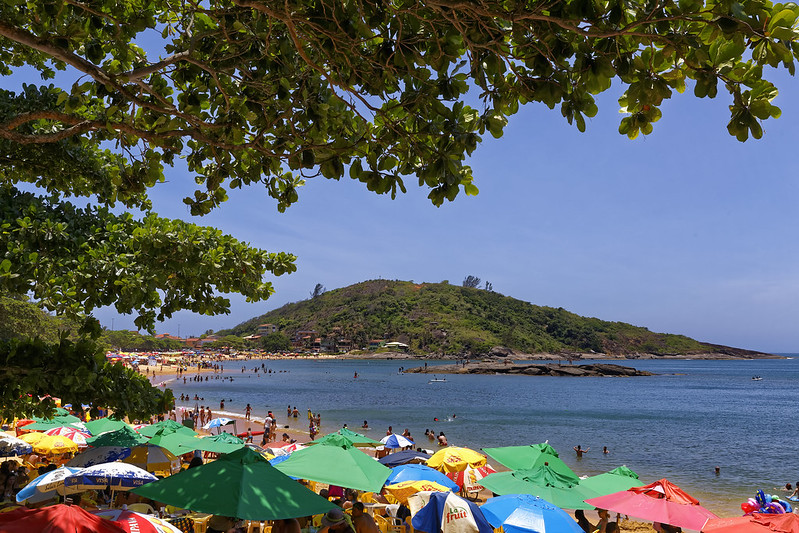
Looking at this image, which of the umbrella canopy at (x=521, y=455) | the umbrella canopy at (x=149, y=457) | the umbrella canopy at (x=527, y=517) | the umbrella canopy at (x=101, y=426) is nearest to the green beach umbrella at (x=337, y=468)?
the umbrella canopy at (x=527, y=517)

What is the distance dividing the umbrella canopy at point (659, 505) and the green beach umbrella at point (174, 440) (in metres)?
8.89

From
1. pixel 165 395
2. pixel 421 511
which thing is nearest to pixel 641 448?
pixel 421 511

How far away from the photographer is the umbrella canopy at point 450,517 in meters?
6.80

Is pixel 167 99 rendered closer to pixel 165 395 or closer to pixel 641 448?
pixel 165 395

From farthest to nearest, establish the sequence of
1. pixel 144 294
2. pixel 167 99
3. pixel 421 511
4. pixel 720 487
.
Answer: pixel 720 487, pixel 421 511, pixel 144 294, pixel 167 99

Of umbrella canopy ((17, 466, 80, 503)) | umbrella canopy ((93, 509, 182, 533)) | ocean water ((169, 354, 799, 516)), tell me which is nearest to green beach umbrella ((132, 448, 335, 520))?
umbrella canopy ((93, 509, 182, 533))

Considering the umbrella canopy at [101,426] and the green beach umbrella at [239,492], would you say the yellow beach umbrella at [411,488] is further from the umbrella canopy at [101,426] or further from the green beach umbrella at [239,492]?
the umbrella canopy at [101,426]

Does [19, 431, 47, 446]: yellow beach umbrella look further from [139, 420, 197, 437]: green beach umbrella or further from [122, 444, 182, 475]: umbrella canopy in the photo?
[122, 444, 182, 475]: umbrella canopy

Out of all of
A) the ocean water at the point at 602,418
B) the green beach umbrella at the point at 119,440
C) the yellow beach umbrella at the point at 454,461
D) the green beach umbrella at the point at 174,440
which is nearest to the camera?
the green beach umbrella at the point at 119,440

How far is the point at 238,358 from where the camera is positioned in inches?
5246

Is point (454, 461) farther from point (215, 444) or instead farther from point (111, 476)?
point (111, 476)

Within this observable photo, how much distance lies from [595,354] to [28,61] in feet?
496

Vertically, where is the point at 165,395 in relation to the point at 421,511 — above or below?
above

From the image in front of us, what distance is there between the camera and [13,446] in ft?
41.3
